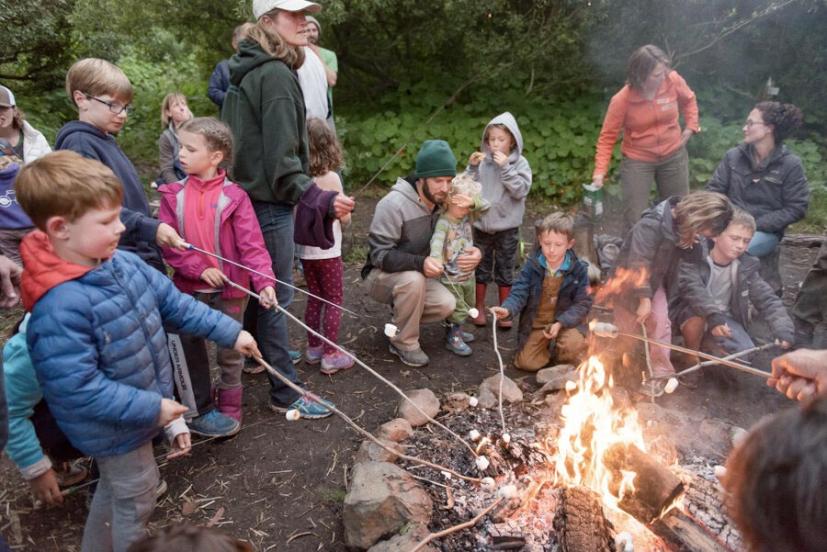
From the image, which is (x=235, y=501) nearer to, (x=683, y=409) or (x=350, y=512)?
(x=350, y=512)

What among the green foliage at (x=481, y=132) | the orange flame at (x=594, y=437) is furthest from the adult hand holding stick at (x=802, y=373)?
the green foliage at (x=481, y=132)

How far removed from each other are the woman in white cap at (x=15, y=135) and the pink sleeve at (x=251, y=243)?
1.63m

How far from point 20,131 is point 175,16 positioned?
5.52 m

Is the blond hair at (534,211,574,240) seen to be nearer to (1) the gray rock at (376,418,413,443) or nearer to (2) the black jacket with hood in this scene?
(1) the gray rock at (376,418,413,443)

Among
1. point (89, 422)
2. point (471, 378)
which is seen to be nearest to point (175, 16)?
point (471, 378)

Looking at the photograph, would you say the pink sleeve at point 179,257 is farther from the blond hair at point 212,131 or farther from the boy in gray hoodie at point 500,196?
the boy in gray hoodie at point 500,196

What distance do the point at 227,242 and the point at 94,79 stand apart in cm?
107

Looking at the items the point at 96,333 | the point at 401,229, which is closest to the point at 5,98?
the point at 96,333

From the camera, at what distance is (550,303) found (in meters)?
4.48

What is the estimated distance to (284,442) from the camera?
141 inches

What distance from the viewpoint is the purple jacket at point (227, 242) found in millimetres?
3217

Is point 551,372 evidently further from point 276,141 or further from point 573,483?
point 276,141

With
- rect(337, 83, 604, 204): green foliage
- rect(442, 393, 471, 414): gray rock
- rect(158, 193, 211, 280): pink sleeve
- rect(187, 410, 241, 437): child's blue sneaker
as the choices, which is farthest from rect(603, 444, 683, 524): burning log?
rect(337, 83, 604, 204): green foliage

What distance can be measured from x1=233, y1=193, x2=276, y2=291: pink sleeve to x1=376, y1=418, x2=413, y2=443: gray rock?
1.12 metres
